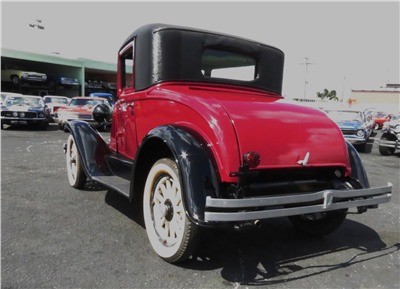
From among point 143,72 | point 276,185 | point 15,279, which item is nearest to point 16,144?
point 143,72

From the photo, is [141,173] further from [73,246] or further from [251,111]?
[251,111]

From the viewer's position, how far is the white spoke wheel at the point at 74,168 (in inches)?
207

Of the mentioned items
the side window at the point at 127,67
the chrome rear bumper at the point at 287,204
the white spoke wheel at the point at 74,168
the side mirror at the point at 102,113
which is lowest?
the white spoke wheel at the point at 74,168

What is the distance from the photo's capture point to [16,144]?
10.4 meters

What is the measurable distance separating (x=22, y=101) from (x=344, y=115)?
13.1 meters

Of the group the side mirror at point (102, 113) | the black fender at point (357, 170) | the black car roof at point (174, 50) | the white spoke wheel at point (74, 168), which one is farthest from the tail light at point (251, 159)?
the side mirror at point (102, 113)

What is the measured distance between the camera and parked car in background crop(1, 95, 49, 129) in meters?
14.9

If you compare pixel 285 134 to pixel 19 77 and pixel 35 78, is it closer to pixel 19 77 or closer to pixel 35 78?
pixel 35 78

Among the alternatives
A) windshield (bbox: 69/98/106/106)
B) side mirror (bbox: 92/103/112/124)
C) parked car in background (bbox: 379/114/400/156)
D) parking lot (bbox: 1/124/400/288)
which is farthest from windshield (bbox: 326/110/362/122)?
side mirror (bbox: 92/103/112/124)

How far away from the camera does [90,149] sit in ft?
15.6

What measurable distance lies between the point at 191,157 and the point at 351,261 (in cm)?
180

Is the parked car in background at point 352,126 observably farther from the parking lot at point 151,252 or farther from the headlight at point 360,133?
the parking lot at point 151,252

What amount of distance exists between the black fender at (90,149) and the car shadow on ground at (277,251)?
61cm

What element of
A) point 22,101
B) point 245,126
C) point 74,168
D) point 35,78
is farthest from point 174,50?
point 35,78
